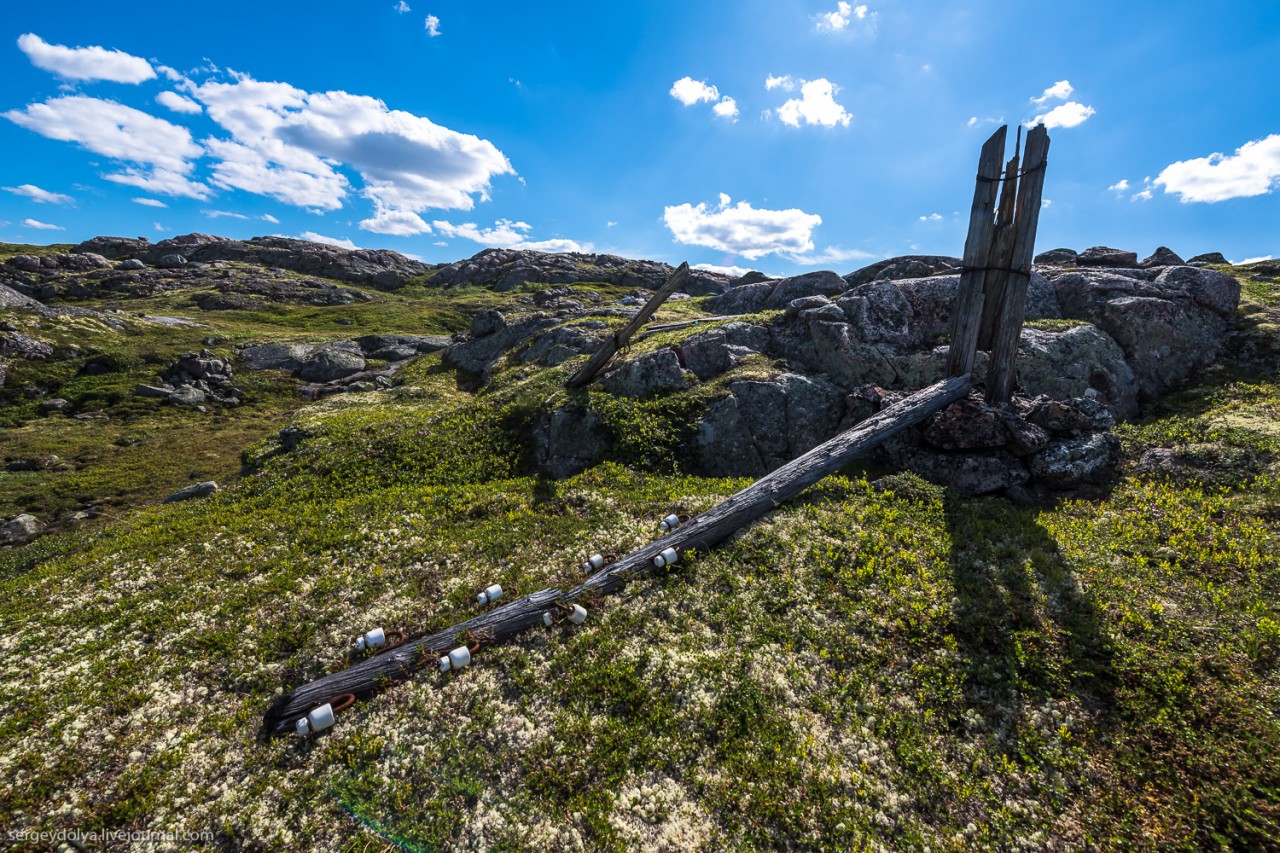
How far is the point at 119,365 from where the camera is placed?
44.3 meters

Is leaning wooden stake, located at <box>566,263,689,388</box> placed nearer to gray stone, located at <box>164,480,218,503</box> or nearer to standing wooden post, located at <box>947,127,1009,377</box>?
standing wooden post, located at <box>947,127,1009,377</box>

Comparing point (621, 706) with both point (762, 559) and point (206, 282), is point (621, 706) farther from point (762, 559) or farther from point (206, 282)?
point (206, 282)

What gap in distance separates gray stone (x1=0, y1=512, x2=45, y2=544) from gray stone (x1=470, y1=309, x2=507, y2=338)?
37.1m

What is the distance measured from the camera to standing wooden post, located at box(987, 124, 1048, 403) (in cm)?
1812

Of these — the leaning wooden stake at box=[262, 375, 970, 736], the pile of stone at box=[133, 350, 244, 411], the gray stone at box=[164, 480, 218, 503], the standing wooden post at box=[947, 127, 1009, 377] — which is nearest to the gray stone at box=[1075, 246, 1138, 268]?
the standing wooden post at box=[947, 127, 1009, 377]

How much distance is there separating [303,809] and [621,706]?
5914 mm

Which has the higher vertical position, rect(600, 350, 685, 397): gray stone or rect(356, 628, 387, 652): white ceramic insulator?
rect(600, 350, 685, 397): gray stone

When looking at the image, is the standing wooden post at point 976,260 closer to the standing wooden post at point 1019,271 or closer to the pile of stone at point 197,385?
the standing wooden post at point 1019,271

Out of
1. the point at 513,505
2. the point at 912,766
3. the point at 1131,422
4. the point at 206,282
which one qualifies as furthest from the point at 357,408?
the point at 206,282

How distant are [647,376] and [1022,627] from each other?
18.6 m

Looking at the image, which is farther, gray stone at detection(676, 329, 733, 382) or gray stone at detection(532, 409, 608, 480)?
gray stone at detection(676, 329, 733, 382)

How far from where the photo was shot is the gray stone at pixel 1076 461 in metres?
16.8

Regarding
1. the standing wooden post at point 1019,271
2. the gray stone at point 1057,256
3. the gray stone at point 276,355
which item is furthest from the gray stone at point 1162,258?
the gray stone at point 276,355

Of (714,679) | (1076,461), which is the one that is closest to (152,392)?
(714,679)
